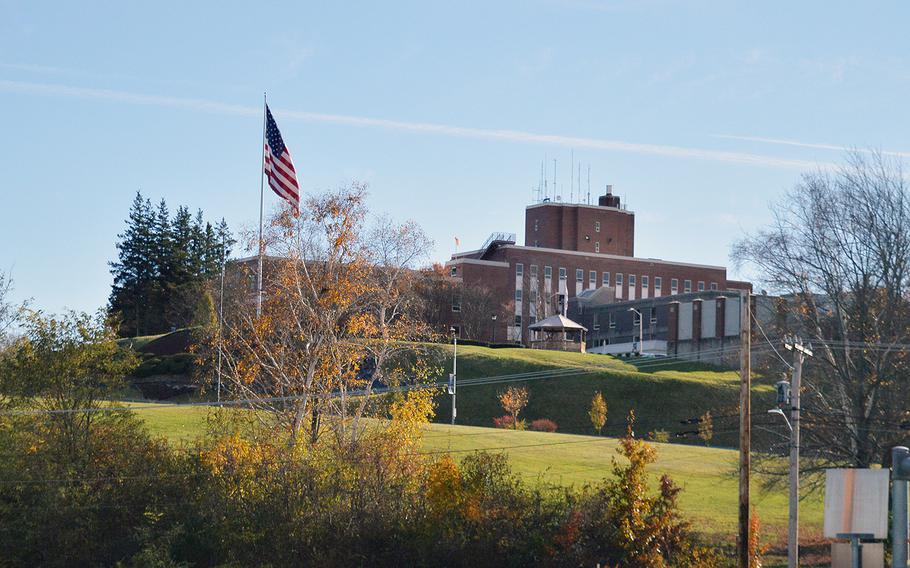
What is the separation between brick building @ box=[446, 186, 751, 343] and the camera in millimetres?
133000

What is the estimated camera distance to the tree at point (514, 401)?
77.1 meters

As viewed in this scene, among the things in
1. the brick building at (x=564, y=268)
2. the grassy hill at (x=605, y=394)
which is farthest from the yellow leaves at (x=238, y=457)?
the brick building at (x=564, y=268)

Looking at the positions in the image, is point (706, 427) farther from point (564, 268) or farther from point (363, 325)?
point (564, 268)

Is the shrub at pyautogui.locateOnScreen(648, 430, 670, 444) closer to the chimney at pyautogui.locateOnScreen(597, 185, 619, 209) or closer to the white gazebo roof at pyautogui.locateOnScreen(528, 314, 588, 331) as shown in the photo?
the white gazebo roof at pyautogui.locateOnScreen(528, 314, 588, 331)

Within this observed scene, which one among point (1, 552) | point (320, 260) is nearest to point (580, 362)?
point (320, 260)

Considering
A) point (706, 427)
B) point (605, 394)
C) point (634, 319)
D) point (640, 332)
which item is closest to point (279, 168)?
point (706, 427)

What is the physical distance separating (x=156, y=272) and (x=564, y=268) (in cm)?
4998

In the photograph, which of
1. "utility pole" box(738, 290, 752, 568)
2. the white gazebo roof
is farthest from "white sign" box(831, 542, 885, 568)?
the white gazebo roof

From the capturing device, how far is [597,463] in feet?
183

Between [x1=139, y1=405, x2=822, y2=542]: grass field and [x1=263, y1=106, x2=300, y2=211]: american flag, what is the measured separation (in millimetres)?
10380

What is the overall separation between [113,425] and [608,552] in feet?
66.0

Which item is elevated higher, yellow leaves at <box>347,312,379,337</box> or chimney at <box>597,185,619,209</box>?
chimney at <box>597,185,619,209</box>

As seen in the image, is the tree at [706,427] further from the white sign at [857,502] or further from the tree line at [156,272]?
the tree line at [156,272]

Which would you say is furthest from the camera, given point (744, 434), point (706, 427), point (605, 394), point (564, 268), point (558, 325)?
point (564, 268)
